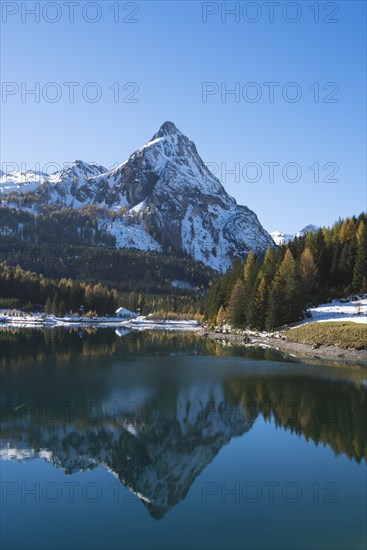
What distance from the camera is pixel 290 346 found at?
259 feet

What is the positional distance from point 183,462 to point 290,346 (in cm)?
5656

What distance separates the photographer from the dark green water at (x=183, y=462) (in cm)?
1772

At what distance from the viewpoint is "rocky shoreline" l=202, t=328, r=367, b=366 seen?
6662 cm

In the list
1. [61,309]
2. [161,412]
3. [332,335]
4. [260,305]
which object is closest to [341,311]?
[332,335]

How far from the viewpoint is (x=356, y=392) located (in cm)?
4222

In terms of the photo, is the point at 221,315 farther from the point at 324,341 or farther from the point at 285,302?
the point at 324,341

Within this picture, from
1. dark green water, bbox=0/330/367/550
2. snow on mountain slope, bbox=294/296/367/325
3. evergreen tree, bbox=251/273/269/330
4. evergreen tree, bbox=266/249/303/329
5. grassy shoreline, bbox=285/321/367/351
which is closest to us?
dark green water, bbox=0/330/367/550

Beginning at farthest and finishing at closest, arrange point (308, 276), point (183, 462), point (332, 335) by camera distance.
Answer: point (308, 276) → point (332, 335) → point (183, 462)

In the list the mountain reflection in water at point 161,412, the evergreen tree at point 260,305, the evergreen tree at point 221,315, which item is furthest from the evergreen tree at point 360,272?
the mountain reflection in water at point 161,412

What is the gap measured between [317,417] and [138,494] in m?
18.2

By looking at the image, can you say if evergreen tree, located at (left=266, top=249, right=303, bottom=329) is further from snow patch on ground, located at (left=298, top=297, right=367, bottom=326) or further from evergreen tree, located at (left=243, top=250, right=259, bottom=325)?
evergreen tree, located at (left=243, top=250, right=259, bottom=325)

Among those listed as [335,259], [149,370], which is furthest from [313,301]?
[149,370]

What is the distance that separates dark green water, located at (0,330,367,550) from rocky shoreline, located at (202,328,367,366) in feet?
56.8

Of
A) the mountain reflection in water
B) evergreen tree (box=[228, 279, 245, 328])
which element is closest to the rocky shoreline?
evergreen tree (box=[228, 279, 245, 328])
